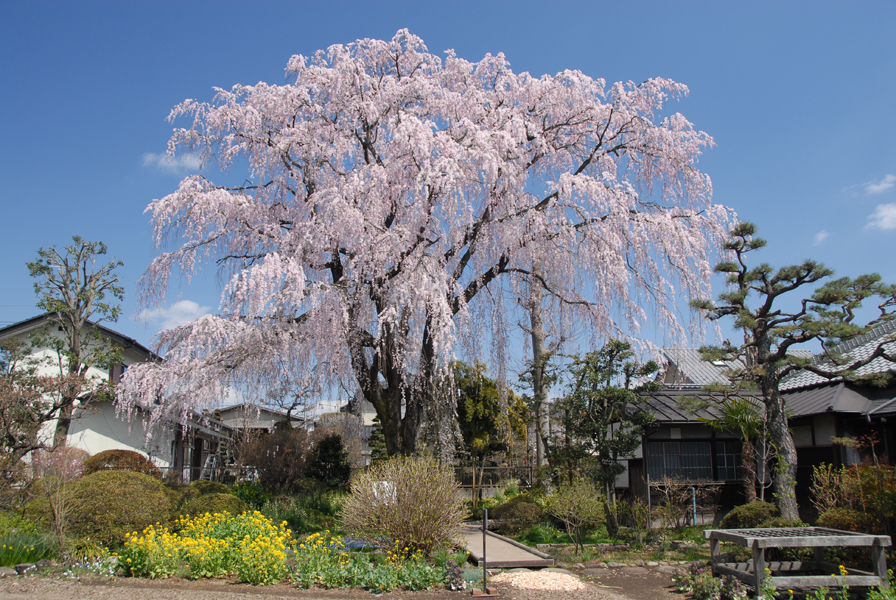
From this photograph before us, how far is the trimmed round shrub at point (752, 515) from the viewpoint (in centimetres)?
903

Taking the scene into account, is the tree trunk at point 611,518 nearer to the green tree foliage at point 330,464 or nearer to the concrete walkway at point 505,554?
the concrete walkway at point 505,554

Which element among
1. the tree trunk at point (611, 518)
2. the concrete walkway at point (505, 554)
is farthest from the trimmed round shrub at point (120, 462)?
the tree trunk at point (611, 518)

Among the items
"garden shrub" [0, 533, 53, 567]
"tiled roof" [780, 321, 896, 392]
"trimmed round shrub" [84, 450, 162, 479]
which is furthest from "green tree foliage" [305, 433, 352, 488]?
"tiled roof" [780, 321, 896, 392]

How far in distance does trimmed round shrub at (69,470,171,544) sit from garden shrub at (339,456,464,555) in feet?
9.59

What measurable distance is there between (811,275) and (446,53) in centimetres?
882

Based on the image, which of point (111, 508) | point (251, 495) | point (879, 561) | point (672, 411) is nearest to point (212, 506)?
point (111, 508)

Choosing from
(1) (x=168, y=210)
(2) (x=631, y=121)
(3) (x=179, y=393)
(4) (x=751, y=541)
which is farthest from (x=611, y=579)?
(1) (x=168, y=210)

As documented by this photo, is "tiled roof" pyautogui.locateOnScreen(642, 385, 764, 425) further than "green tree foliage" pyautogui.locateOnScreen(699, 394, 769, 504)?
Yes

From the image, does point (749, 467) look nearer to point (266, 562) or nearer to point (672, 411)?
point (672, 411)

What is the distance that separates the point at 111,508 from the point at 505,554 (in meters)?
5.82

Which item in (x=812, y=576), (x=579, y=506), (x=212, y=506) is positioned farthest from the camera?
(x=212, y=506)

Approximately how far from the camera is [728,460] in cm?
1339

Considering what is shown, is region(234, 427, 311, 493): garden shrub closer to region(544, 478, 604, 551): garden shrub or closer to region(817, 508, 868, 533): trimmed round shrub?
region(544, 478, 604, 551): garden shrub

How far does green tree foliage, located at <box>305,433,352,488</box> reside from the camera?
1761 centimetres
